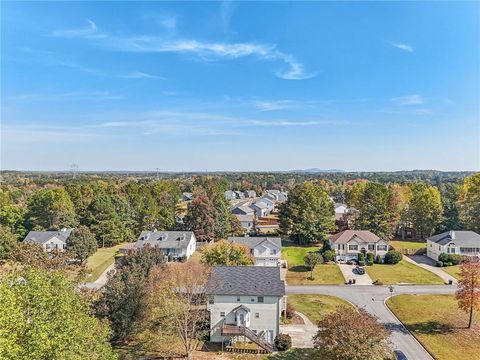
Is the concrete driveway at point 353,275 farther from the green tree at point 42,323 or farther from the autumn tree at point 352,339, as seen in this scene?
the green tree at point 42,323

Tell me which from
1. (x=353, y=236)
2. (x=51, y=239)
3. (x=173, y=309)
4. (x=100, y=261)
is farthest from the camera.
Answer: (x=51, y=239)

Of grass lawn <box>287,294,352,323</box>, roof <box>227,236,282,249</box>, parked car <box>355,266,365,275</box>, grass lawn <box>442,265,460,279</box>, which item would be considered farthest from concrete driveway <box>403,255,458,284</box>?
roof <box>227,236,282,249</box>

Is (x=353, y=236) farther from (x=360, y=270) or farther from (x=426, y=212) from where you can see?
(x=426, y=212)

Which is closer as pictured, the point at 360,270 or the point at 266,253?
the point at 360,270

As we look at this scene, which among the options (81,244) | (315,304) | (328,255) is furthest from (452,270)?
(81,244)

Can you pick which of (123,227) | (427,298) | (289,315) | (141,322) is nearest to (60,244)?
(123,227)

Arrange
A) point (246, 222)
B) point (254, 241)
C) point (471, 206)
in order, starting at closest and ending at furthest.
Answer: point (254, 241) < point (471, 206) < point (246, 222)

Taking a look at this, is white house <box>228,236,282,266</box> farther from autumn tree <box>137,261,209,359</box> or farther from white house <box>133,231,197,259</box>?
autumn tree <box>137,261,209,359</box>
